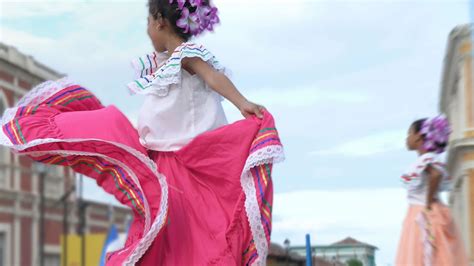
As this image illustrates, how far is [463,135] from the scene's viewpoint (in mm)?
18422

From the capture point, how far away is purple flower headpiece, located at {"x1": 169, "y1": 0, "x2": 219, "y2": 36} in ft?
12.1

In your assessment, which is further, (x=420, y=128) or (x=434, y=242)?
(x=420, y=128)

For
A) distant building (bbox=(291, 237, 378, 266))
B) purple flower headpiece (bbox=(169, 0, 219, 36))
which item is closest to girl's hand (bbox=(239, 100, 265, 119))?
purple flower headpiece (bbox=(169, 0, 219, 36))

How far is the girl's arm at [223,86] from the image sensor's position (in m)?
3.48

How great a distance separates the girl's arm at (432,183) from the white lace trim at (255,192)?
283 cm

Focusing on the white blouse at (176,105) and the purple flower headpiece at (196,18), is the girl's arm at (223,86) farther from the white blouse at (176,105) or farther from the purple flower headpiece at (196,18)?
the purple flower headpiece at (196,18)

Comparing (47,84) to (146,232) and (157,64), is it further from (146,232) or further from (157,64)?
(146,232)

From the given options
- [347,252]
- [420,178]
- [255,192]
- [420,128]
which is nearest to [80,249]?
[420,128]

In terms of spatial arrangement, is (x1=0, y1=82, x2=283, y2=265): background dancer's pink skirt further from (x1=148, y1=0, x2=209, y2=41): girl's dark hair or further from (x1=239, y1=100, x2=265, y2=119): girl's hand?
(x1=148, y1=0, x2=209, y2=41): girl's dark hair

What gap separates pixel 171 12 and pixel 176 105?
16.1 inches

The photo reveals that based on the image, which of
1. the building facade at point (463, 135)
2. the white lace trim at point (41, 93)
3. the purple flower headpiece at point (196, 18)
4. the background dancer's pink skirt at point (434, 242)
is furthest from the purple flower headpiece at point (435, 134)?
the building facade at point (463, 135)

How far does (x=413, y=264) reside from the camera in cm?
594

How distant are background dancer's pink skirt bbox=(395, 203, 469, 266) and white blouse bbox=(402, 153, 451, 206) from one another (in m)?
0.07

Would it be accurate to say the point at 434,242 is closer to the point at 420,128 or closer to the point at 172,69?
the point at 420,128
